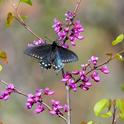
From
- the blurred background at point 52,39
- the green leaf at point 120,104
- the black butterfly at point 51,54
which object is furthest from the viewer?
the blurred background at point 52,39

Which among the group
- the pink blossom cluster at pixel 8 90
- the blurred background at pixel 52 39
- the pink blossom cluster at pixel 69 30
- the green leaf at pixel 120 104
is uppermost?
the blurred background at pixel 52 39

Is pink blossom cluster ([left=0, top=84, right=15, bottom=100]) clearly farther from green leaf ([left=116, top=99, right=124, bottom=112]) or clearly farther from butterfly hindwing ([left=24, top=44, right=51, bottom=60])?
green leaf ([left=116, top=99, right=124, bottom=112])

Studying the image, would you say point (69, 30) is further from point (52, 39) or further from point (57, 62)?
point (52, 39)

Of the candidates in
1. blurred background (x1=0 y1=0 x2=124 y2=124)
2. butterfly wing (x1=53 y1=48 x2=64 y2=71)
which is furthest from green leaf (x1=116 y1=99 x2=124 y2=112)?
blurred background (x1=0 y1=0 x2=124 y2=124)

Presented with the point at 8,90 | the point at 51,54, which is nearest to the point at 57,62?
the point at 51,54

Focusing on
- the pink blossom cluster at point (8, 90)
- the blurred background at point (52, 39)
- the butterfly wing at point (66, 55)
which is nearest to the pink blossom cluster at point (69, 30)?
the butterfly wing at point (66, 55)

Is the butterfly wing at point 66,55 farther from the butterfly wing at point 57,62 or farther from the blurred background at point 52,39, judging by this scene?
the blurred background at point 52,39

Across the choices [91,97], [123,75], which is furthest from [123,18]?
[91,97]

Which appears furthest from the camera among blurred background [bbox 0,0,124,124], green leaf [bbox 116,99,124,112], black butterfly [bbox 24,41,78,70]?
blurred background [bbox 0,0,124,124]
